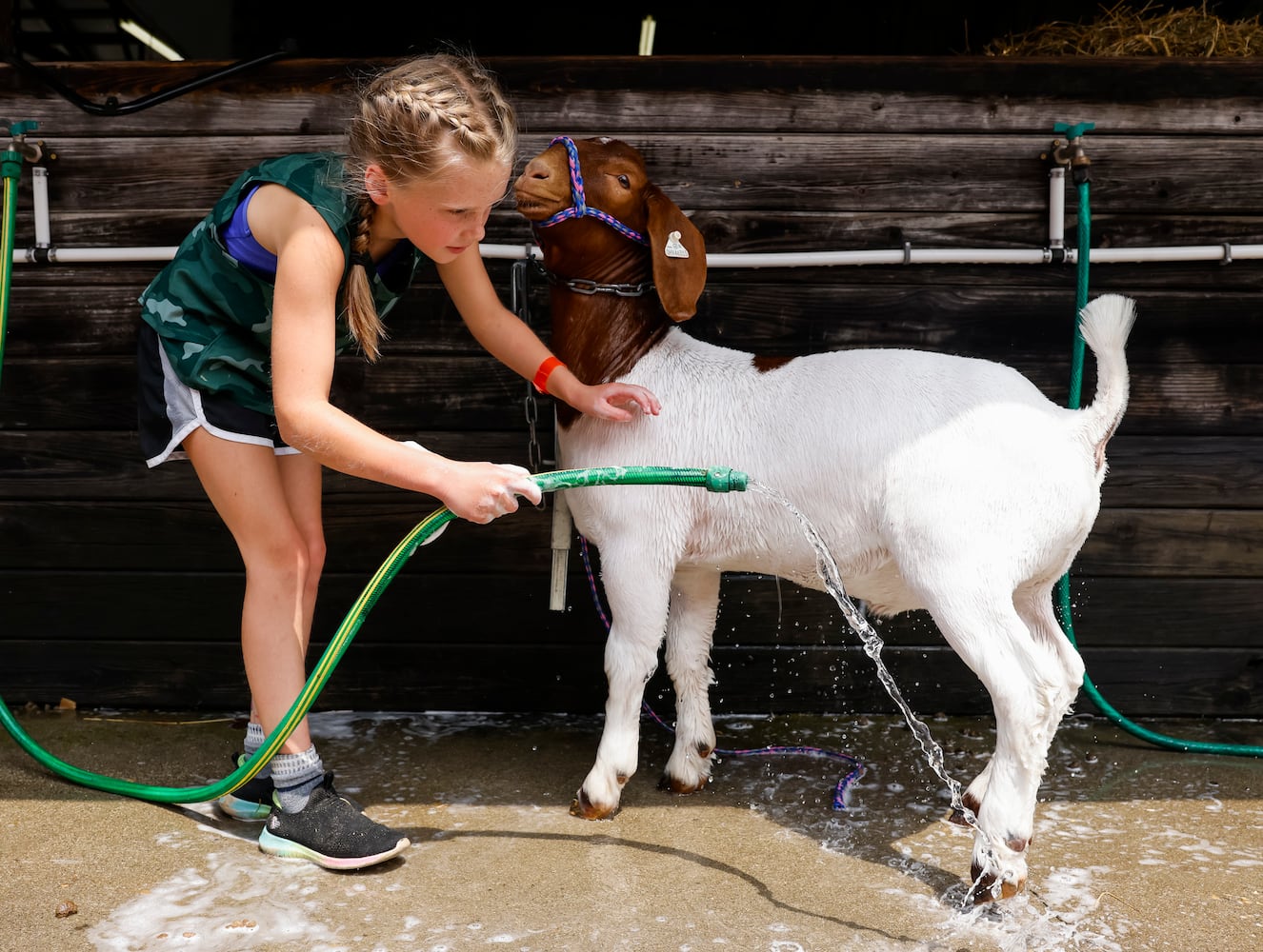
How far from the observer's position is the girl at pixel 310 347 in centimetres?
186

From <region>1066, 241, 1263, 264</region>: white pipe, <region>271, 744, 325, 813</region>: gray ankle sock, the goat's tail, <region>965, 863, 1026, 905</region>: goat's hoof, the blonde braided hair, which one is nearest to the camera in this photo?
the blonde braided hair

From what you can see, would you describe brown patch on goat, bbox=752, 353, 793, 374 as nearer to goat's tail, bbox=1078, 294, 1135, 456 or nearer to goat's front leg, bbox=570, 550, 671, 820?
goat's front leg, bbox=570, 550, 671, 820

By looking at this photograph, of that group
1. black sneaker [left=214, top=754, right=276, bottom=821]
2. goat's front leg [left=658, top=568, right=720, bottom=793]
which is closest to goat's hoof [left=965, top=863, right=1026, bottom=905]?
goat's front leg [left=658, top=568, right=720, bottom=793]

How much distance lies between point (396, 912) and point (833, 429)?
1.27m

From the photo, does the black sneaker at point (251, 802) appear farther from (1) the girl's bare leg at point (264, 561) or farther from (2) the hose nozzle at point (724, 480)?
(2) the hose nozzle at point (724, 480)

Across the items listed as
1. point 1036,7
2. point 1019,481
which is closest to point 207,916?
point 1019,481

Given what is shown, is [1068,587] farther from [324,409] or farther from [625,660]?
[324,409]

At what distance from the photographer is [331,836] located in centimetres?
215

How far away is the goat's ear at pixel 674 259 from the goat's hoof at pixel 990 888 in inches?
49.7

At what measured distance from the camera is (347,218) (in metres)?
2.01

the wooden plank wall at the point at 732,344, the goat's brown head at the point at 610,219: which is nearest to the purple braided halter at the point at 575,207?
the goat's brown head at the point at 610,219

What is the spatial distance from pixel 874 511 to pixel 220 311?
1392 mm

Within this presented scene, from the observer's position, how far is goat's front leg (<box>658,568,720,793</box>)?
8.45 ft

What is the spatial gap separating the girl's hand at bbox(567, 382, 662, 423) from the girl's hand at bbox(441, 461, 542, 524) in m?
0.57
